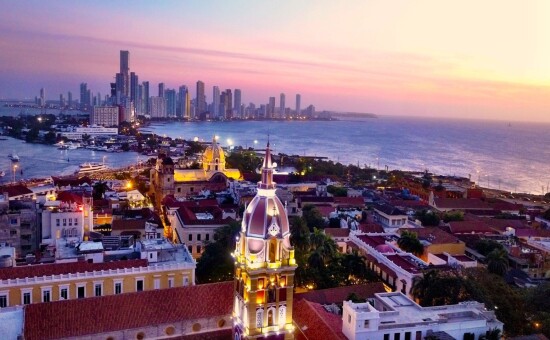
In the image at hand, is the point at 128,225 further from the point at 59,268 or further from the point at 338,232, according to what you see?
the point at 338,232

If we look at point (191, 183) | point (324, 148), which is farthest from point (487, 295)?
point (324, 148)

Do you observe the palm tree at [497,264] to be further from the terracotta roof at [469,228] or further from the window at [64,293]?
the window at [64,293]

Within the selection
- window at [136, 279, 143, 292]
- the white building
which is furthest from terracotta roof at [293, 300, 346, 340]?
window at [136, 279, 143, 292]

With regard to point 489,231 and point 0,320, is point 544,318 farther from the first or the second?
point 0,320

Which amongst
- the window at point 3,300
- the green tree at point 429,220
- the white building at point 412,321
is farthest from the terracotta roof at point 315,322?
the green tree at point 429,220

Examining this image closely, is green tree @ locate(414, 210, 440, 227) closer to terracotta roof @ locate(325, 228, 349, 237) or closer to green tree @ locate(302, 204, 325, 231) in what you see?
green tree @ locate(302, 204, 325, 231)

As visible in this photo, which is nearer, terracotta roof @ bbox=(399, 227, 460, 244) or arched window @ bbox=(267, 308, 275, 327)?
arched window @ bbox=(267, 308, 275, 327)
